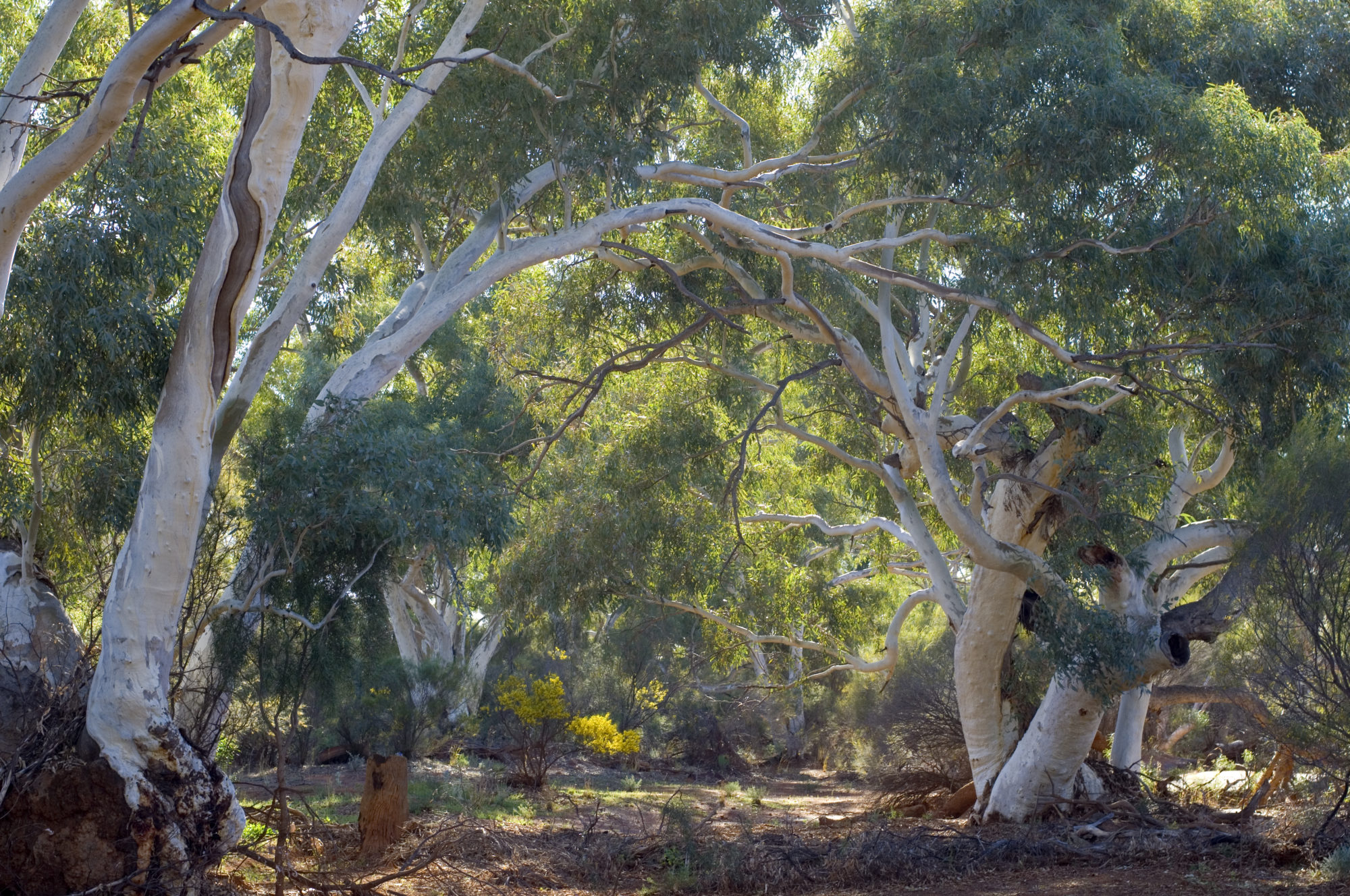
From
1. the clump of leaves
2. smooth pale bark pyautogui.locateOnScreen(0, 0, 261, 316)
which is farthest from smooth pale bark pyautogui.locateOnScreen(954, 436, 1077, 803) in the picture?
smooth pale bark pyautogui.locateOnScreen(0, 0, 261, 316)

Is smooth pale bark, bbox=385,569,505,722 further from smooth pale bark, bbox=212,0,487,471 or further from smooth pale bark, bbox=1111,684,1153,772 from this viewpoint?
smooth pale bark, bbox=1111,684,1153,772

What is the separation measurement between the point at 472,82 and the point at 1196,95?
5.83m

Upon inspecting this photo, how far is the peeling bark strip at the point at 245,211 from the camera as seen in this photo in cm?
523

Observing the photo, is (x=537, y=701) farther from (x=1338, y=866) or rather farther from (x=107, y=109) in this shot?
(x=107, y=109)

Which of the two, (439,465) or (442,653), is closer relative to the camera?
(439,465)

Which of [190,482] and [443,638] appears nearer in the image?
[190,482]

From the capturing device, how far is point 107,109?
13.7 feet

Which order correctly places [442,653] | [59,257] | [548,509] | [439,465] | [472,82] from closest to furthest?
[59,257] < [439,465] < [472,82] < [548,509] < [442,653]

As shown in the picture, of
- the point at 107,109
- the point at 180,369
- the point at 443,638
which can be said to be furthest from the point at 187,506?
the point at 443,638

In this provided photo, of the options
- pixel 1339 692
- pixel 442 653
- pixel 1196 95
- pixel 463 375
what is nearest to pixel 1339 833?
pixel 1339 692

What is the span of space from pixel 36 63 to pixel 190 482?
2073 mm

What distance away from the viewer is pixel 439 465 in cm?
762

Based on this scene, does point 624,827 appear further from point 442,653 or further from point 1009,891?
point 442,653

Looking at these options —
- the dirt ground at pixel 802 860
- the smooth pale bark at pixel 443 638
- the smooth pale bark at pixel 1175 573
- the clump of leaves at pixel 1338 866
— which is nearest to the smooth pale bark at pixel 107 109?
the dirt ground at pixel 802 860
